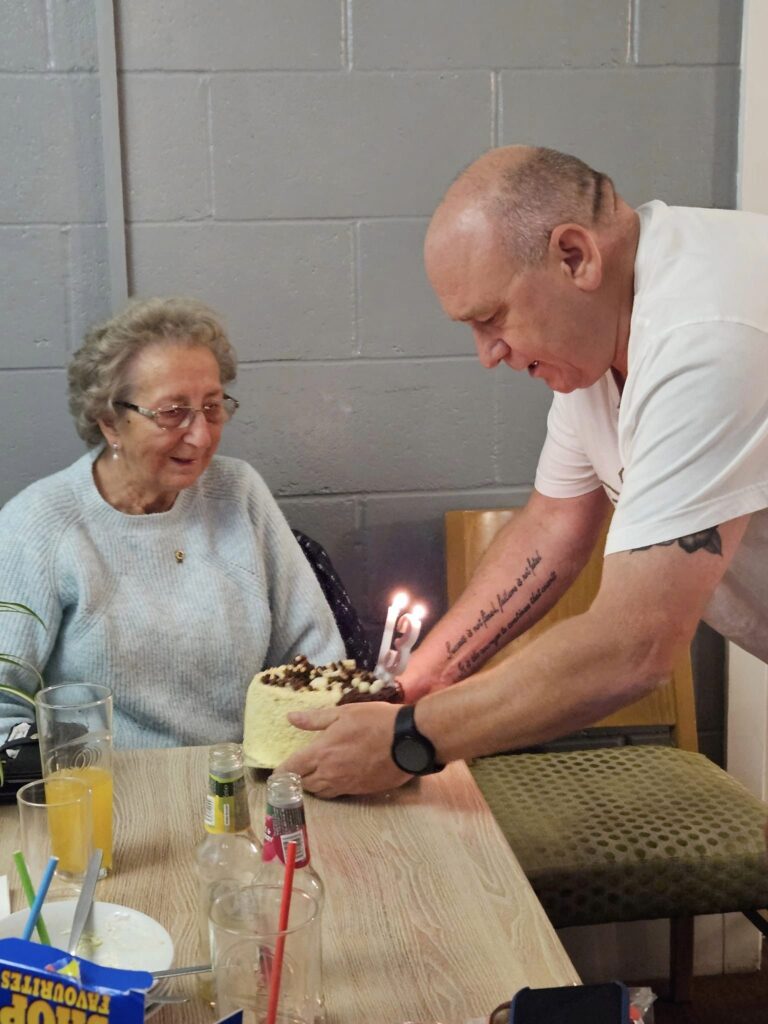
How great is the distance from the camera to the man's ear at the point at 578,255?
1.42 meters

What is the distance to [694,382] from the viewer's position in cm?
130

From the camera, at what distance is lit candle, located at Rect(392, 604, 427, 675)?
6.03 ft

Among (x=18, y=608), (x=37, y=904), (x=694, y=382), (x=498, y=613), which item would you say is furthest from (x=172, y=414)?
(x=37, y=904)

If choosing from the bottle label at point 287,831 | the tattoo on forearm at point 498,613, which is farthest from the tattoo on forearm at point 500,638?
the bottle label at point 287,831

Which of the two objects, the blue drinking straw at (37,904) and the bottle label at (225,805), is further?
the bottle label at (225,805)

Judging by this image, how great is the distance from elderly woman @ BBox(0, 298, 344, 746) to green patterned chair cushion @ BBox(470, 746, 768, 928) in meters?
0.51

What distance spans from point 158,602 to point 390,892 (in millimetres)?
962

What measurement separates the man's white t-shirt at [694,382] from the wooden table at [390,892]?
1.36 feet

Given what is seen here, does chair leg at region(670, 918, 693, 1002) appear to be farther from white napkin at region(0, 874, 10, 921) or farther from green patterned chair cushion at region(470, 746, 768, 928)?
Answer: white napkin at region(0, 874, 10, 921)

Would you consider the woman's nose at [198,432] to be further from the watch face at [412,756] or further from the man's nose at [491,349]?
the watch face at [412,756]

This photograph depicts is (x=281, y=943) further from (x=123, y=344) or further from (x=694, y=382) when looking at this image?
(x=123, y=344)

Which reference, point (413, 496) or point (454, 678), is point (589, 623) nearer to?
point (454, 678)

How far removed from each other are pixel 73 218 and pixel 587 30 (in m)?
1.19

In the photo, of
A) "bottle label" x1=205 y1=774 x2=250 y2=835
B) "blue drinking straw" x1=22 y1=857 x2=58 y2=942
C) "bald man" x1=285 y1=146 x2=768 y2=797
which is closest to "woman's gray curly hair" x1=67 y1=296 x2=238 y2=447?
"bald man" x1=285 y1=146 x2=768 y2=797
